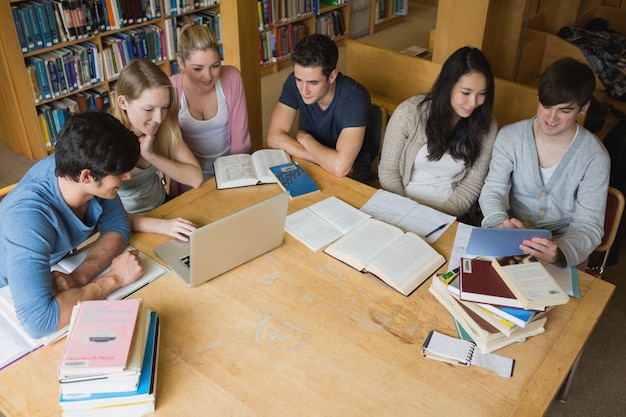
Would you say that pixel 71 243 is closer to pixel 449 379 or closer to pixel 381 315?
pixel 381 315

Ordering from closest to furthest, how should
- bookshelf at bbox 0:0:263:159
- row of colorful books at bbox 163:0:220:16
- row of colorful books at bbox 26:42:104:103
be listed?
bookshelf at bbox 0:0:263:159, row of colorful books at bbox 26:42:104:103, row of colorful books at bbox 163:0:220:16

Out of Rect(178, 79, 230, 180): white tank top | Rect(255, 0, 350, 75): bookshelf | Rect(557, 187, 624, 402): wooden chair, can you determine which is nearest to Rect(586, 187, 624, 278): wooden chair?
Rect(557, 187, 624, 402): wooden chair

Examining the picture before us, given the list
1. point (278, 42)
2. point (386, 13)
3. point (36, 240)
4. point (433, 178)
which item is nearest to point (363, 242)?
point (433, 178)

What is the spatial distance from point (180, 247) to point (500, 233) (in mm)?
1029

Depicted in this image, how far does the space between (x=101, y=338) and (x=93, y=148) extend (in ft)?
1.63

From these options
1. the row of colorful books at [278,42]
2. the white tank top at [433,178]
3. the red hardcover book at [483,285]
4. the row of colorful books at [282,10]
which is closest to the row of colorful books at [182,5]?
the row of colorful books at [282,10]

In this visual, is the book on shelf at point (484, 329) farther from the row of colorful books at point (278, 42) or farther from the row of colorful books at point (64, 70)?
the row of colorful books at point (278, 42)

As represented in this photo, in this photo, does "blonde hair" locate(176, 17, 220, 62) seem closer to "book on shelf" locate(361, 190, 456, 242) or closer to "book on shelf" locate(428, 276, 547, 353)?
"book on shelf" locate(361, 190, 456, 242)

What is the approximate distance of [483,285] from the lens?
5.04 ft

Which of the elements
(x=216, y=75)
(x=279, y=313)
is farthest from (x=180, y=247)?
(x=216, y=75)

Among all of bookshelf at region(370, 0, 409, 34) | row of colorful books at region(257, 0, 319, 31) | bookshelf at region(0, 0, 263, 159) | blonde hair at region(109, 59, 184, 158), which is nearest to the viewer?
blonde hair at region(109, 59, 184, 158)

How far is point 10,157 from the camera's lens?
385 cm

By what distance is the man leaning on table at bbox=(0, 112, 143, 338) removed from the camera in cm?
141

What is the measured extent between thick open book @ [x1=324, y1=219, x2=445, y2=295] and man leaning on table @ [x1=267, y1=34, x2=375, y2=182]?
46 centimetres
